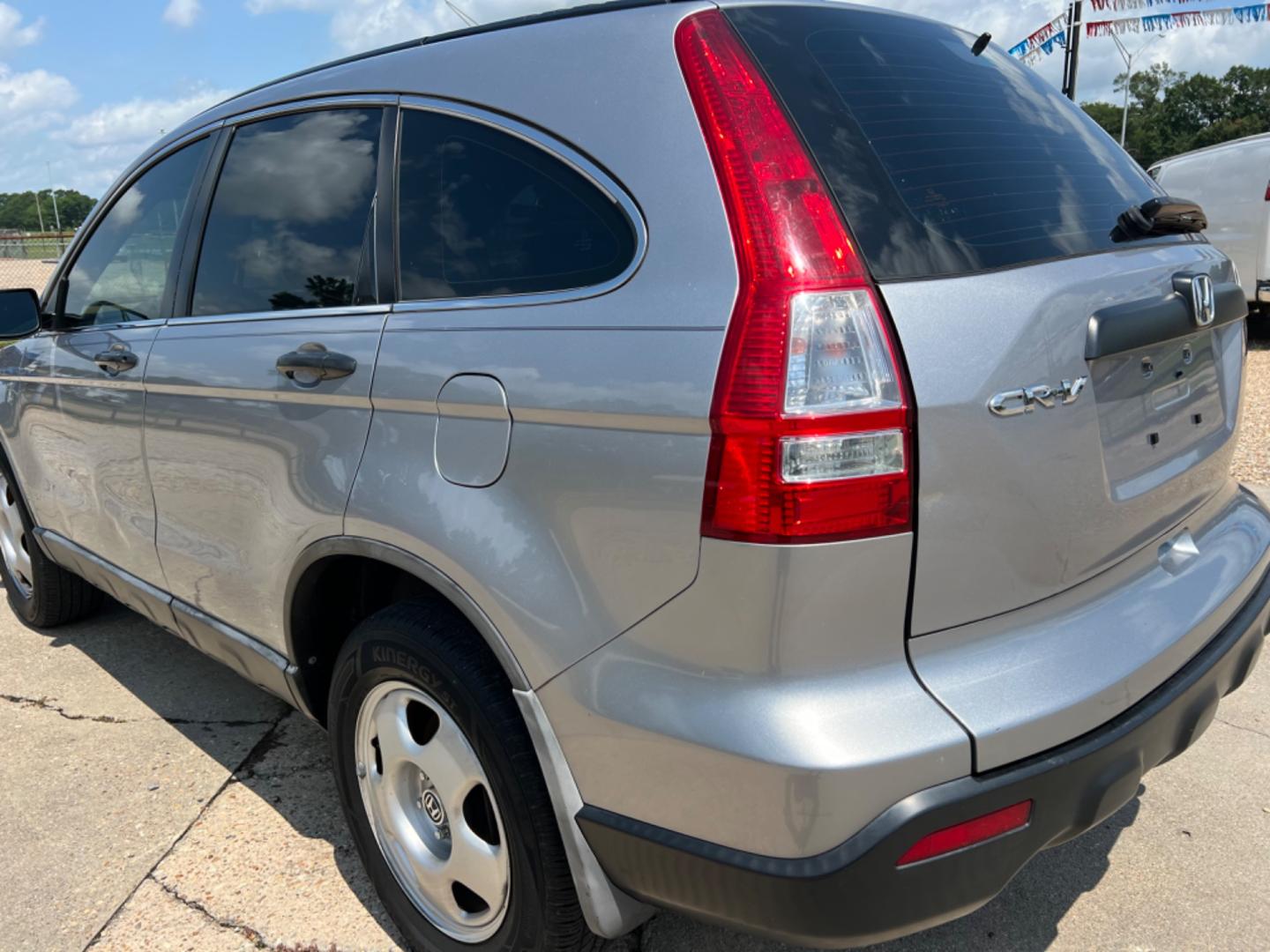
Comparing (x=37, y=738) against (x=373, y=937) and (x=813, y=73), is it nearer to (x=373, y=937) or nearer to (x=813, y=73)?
(x=373, y=937)

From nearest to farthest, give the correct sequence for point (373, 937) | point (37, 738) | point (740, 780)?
1. point (740, 780)
2. point (373, 937)
3. point (37, 738)

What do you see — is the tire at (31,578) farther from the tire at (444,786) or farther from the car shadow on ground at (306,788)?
the tire at (444,786)

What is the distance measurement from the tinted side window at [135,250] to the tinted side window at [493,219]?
1.16m

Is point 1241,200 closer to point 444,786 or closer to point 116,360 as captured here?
point 116,360

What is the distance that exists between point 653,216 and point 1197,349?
1.17 metres

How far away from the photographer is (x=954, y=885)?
1521 mm

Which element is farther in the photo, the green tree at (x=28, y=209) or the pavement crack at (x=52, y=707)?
the green tree at (x=28, y=209)

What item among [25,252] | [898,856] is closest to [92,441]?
[898,856]

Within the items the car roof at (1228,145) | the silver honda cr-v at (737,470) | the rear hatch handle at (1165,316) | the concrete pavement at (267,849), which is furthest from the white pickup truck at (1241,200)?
the silver honda cr-v at (737,470)

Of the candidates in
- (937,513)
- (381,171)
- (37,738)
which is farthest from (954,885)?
(37,738)

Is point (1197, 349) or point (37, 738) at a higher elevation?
point (1197, 349)

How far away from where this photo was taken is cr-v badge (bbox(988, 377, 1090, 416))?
1.53m

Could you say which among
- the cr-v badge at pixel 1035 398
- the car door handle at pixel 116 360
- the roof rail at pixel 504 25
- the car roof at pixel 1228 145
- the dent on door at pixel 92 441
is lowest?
the dent on door at pixel 92 441

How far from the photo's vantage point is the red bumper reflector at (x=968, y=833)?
4.83 feet
